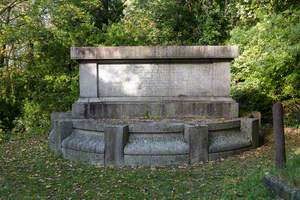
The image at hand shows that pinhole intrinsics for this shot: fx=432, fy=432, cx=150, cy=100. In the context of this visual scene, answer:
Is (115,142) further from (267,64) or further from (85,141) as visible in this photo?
(267,64)

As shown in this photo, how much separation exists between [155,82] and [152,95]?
293 mm

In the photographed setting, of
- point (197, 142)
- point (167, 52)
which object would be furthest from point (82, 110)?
point (197, 142)

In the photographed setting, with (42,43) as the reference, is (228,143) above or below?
below

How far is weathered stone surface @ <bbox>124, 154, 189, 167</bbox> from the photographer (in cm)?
796

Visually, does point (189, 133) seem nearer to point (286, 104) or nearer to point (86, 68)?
point (86, 68)

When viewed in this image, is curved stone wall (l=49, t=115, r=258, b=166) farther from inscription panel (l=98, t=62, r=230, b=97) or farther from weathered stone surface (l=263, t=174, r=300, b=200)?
weathered stone surface (l=263, t=174, r=300, b=200)

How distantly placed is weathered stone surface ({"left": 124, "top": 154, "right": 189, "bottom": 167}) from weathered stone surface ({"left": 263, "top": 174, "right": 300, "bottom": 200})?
8.06ft

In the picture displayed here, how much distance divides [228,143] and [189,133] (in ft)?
3.10

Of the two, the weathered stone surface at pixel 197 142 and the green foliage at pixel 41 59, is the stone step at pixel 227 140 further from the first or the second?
the green foliage at pixel 41 59

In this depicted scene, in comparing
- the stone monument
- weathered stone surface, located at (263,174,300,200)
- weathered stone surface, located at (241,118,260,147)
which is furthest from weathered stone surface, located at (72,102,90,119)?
weathered stone surface, located at (263,174,300,200)

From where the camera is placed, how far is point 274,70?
12.4m

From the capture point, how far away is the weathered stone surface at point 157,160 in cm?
796

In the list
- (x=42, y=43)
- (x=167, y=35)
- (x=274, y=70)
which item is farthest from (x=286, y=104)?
(x=42, y=43)

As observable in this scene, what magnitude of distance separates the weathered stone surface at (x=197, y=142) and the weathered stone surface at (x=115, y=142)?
118 cm
